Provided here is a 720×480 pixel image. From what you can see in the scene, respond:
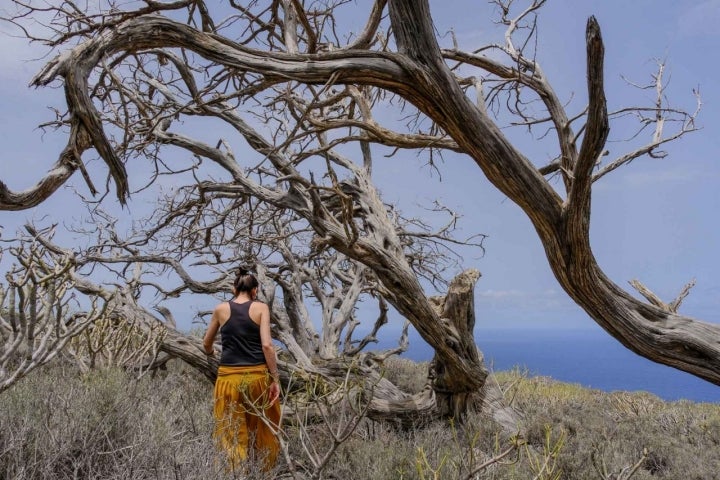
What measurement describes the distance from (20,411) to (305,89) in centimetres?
610

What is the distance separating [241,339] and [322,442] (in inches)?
82.1

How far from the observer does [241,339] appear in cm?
534

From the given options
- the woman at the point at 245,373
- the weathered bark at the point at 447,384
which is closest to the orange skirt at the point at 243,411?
the woman at the point at 245,373

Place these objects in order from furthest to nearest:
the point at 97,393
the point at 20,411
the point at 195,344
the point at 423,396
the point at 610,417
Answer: the point at 610,417, the point at 195,344, the point at 423,396, the point at 97,393, the point at 20,411

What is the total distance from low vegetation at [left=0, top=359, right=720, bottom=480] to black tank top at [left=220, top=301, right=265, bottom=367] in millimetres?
683

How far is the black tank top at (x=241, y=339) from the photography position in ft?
17.5

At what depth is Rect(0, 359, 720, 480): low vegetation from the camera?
3.75 meters

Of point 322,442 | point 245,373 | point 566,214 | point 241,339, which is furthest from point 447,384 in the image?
point 566,214

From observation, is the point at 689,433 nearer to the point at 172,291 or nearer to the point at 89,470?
the point at 89,470

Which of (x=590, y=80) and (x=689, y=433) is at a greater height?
(x=590, y=80)

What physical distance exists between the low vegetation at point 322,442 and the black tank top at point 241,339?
2.24 ft

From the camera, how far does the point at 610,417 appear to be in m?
9.30

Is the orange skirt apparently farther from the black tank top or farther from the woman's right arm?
the woman's right arm

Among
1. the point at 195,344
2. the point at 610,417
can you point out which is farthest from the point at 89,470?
the point at 610,417
